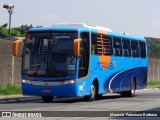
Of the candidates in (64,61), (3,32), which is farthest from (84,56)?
(3,32)

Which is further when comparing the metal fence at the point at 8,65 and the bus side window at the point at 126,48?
the metal fence at the point at 8,65

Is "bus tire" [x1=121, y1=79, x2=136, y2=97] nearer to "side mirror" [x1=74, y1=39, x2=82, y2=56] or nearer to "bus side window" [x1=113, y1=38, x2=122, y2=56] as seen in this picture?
"bus side window" [x1=113, y1=38, x2=122, y2=56]

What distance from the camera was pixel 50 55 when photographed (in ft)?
76.2

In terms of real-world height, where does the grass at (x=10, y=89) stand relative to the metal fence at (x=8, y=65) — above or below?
below

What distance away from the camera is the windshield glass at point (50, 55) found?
2306 cm

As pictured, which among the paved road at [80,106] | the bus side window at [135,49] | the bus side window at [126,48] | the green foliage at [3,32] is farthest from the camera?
the green foliage at [3,32]

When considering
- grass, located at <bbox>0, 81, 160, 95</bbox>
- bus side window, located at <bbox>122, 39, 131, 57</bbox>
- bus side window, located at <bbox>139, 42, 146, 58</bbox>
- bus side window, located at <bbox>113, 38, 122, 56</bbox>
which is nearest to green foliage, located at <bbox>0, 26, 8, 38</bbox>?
grass, located at <bbox>0, 81, 160, 95</bbox>

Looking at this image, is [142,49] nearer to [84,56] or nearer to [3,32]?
[84,56]

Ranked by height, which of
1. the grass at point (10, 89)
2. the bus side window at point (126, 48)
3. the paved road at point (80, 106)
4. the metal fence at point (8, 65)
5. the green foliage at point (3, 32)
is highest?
the green foliage at point (3, 32)

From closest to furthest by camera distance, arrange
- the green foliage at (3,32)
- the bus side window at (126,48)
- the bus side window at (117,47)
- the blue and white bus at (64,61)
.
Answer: the blue and white bus at (64,61), the bus side window at (117,47), the bus side window at (126,48), the green foliage at (3,32)

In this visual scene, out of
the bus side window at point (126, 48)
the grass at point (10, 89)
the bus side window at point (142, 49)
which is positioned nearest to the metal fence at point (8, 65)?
the grass at point (10, 89)

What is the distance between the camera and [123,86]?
97.3 ft

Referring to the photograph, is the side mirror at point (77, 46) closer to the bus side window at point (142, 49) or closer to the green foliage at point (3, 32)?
the bus side window at point (142, 49)

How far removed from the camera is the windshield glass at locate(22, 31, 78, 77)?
23062 mm
